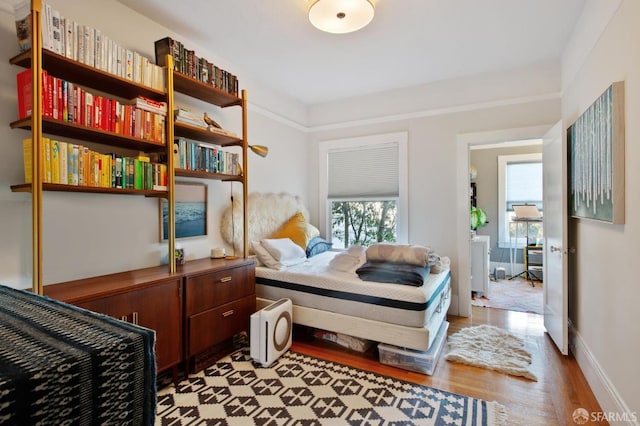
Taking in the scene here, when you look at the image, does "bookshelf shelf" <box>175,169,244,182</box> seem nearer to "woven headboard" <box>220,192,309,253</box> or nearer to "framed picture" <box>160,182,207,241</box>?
"framed picture" <box>160,182,207,241</box>

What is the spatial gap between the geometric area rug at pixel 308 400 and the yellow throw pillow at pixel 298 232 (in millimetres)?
1570

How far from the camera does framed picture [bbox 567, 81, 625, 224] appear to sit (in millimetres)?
1707

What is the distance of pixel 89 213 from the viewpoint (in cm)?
214

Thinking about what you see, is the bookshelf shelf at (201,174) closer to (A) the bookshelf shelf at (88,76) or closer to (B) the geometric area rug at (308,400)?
(A) the bookshelf shelf at (88,76)

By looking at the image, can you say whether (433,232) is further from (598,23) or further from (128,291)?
(128,291)

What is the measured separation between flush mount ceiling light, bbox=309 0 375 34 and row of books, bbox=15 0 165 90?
1225 millimetres

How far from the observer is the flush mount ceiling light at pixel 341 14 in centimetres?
206

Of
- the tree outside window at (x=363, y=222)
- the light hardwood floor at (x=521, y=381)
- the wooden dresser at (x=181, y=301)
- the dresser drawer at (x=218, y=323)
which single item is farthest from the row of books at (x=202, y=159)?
the tree outside window at (x=363, y=222)

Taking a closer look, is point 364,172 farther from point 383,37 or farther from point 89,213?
point 89,213

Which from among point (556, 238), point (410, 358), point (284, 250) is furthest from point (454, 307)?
point (284, 250)

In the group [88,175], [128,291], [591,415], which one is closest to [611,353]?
[591,415]

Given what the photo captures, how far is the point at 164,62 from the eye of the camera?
2.33 meters

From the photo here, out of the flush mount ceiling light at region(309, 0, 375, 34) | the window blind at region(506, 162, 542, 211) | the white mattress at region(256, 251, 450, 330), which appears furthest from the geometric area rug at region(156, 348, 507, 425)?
the window blind at region(506, 162, 542, 211)

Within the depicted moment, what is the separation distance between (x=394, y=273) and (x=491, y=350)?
3.69 feet
